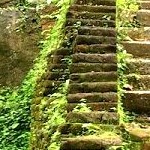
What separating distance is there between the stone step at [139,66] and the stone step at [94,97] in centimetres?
90

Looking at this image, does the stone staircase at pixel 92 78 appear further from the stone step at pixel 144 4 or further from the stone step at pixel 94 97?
the stone step at pixel 144 4

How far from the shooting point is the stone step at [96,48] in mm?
3682

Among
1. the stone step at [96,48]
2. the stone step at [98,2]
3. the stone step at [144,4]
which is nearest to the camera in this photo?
the stone step at [96,48]

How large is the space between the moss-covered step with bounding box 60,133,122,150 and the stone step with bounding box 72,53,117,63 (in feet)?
2.90

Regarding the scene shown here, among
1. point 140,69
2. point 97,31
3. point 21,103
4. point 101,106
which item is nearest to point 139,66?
point 140,69

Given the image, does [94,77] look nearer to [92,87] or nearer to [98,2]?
[92,87]

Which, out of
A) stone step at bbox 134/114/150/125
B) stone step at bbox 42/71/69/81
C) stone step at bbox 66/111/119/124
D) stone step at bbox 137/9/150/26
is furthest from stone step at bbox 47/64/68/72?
stone step at bbox 137/9/150/26

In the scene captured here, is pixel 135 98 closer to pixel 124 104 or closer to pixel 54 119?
pixel 124 104

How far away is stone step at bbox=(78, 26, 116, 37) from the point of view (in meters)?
3.91

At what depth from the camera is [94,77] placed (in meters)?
3.43

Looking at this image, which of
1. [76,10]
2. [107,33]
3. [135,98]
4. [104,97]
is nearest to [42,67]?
[76,10]

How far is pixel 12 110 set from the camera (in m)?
5.36

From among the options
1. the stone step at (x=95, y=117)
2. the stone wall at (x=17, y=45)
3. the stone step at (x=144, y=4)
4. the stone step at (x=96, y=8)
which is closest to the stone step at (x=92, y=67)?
the stone step at (x=95, y=117)

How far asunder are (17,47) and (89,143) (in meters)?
3.56
